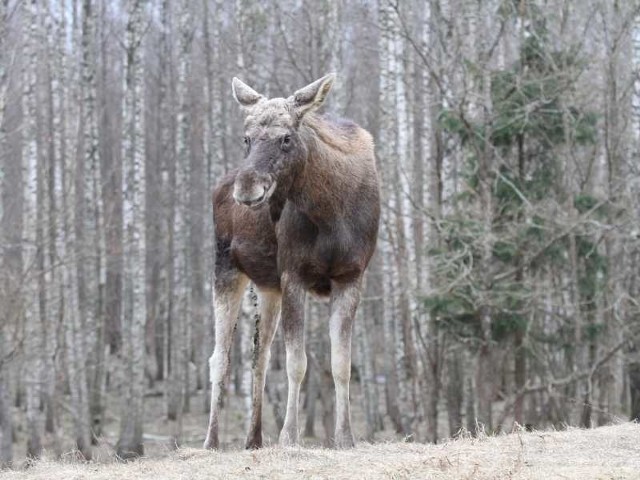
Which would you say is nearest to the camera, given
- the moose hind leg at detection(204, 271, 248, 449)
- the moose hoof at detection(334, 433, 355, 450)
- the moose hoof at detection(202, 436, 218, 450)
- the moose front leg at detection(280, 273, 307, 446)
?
the moose front leg at detection(280, 273, 307, 446)

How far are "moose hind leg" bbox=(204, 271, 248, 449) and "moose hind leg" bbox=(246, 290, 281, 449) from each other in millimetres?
298

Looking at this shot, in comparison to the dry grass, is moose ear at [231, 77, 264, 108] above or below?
above

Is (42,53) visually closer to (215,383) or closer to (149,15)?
(149,15)

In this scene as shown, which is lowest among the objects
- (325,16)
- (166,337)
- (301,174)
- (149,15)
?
(166,337)

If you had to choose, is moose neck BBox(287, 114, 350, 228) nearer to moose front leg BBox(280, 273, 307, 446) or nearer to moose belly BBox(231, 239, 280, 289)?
moose front leg BBox(280, 273, 307, 446)

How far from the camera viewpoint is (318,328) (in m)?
21.4

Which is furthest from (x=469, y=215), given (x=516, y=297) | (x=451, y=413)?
(x=451, y=413)

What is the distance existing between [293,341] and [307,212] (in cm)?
101

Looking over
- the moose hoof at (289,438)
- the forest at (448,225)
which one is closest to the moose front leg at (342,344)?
the moose hoof at (289,438)

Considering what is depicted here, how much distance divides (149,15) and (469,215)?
1572 cm

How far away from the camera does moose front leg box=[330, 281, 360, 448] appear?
757cm

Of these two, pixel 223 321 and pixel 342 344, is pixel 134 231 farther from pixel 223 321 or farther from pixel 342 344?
pixel 342 344

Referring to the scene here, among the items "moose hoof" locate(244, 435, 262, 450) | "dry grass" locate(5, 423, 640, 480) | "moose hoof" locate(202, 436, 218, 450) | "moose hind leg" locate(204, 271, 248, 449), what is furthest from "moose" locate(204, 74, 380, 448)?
"moose hoof" locate(202, 436, 218, 450)

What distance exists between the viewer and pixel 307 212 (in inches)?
294
